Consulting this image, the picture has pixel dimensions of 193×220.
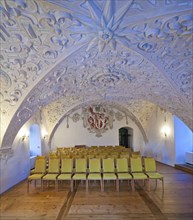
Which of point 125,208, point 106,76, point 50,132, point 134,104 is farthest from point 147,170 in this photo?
point 50,132

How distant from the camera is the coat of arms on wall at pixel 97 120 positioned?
1462 cm

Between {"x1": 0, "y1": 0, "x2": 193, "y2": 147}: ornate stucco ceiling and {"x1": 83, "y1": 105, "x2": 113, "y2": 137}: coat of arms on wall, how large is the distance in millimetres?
7464

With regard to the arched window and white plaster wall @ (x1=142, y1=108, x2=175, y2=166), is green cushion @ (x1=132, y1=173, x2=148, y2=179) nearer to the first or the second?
white plaster wall @ (x1=142, y1=108, x2=175, y2=166)

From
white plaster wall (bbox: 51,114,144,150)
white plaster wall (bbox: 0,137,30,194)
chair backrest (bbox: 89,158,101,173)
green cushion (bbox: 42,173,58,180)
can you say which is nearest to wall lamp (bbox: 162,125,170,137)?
white plaster wall (bbox: 51,114,144,150)

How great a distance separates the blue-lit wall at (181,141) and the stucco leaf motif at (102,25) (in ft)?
23.3

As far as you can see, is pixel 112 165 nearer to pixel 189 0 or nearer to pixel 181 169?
pixel 181 169

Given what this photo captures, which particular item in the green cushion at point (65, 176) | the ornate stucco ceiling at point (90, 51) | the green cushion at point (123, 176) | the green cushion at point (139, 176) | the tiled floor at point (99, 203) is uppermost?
the ornate stucco ceiling at point (90, 51)

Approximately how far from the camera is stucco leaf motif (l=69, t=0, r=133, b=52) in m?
3.10

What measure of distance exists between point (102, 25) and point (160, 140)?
32.4ft

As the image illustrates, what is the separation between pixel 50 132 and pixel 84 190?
24.4ft

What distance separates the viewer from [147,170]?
6.36 meters

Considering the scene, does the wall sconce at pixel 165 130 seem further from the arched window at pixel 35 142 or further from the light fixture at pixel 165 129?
the arched window at pixel 35 142

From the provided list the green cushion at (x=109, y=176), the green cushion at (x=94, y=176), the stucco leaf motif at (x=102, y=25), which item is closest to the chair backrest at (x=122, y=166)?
the green cushion at (x=109, y=176)

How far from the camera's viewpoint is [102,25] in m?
3.51
